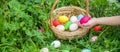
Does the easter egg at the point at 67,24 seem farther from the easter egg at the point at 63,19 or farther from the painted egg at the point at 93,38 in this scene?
the painted egg at the point at 93,38

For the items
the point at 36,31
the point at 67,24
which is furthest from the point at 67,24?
the point at 36,31

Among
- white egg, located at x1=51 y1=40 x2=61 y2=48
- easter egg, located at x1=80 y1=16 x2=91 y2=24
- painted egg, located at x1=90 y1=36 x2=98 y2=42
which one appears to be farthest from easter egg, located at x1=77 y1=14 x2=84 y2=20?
white egg, located at x1=51 y1=40 x2=61 y2=48

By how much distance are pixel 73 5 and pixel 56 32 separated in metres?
0.49

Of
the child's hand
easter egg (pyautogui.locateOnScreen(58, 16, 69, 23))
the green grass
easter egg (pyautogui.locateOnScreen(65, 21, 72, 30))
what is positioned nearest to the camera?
the green grass

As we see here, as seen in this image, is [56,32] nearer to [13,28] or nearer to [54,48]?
[54,48]

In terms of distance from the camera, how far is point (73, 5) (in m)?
3.28

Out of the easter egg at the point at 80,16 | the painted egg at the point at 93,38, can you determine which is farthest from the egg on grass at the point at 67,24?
the painted egg at the point at 93,38

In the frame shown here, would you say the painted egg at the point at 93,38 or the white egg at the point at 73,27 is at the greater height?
the white egg at the point at 73,27

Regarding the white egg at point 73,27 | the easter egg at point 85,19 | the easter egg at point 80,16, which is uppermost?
the easter egg at point 85,19

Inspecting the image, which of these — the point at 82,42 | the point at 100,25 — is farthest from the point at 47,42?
the point at 100,25

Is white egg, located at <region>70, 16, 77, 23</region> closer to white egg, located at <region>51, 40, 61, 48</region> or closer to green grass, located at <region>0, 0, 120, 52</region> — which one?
green grass, located at <region>0, 0, 120, 52</region>

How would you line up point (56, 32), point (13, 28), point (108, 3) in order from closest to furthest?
point (13, 28) < point (56, 32) < point (108, 3)

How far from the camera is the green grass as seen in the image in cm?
272

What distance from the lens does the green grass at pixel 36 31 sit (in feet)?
8.94
